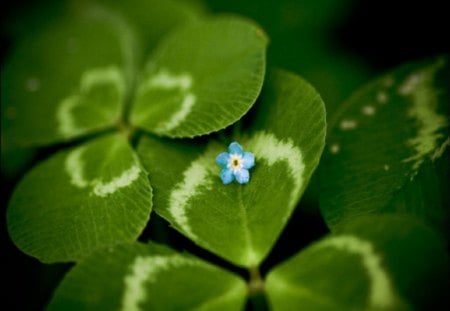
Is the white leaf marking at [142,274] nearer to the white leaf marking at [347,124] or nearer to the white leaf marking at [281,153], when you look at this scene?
the white leaf marking at [281,153]

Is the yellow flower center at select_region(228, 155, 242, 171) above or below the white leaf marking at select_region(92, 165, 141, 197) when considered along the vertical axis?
above

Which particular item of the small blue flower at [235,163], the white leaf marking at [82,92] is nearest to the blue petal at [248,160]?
the small blue flower at [235,163]

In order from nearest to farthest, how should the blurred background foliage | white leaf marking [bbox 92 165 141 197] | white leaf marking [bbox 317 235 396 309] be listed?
white leaf marking [bbox 317 235 396 309]
white leaf marking [bbox 92 165 141 197]
the blurred background foliage

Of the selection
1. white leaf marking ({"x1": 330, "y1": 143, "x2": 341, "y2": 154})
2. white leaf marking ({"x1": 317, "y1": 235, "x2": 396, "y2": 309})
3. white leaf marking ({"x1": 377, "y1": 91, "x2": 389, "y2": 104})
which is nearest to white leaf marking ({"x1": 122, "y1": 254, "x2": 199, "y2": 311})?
white leaf marking ({"x1": 317, "y1": 235, "x2": 396, "y2": 309})

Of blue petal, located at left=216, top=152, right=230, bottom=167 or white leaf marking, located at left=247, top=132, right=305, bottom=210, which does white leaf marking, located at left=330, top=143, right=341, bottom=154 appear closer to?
white leaf marking, located at left=247, top=132, right=305, bottom=210

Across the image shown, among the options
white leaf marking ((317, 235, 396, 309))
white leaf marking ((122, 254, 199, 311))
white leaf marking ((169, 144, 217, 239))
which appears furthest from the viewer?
white leaf marking ((169, 144, 217, 239))

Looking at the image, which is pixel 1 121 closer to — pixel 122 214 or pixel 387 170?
pixel 122 214

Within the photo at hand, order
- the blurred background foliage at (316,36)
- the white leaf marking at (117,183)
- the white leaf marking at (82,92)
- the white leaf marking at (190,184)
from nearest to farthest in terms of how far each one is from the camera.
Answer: the white leaf marking at (190,184) < the white leaf marking at (117,183) < the white leaf marking at (82,92) < the blurred background foliage at (316,36)
